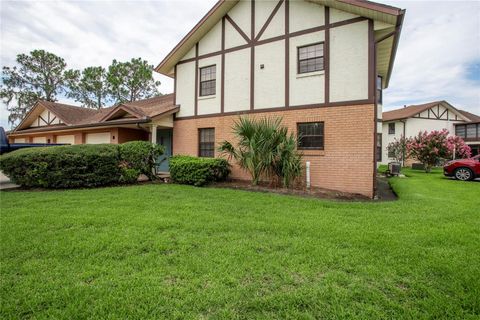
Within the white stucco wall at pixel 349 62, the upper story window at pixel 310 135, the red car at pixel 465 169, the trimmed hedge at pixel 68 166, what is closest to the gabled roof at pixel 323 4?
the white stucco wall at pixel 349 62

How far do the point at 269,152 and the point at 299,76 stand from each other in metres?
3.33

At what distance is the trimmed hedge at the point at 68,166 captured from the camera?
340 inches

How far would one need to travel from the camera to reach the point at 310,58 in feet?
31.7

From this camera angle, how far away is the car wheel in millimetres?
12182

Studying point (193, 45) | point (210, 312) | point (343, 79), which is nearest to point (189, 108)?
point (193, 45)

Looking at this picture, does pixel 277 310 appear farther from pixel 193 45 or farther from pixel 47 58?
pixel 47 58

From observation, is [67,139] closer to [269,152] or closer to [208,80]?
[208,80]

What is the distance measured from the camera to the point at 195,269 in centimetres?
305

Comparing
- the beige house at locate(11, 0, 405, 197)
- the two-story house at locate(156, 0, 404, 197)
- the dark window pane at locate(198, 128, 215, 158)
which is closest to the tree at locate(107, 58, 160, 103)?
the beige house at locate(11, 0, 405, 197)

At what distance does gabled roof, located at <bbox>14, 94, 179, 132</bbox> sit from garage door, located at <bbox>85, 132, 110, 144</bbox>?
0.78 meters

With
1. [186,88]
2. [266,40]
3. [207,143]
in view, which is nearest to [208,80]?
[186,88]

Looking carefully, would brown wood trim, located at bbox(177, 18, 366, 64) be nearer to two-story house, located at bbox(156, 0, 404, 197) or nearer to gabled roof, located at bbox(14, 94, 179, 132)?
two-story house, located at bbox(156, 0, 404, 197)

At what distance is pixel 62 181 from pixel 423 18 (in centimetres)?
1479

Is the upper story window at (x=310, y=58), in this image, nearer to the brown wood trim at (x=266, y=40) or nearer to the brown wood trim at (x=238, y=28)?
the brown wood trim at (x=266, y=40)
